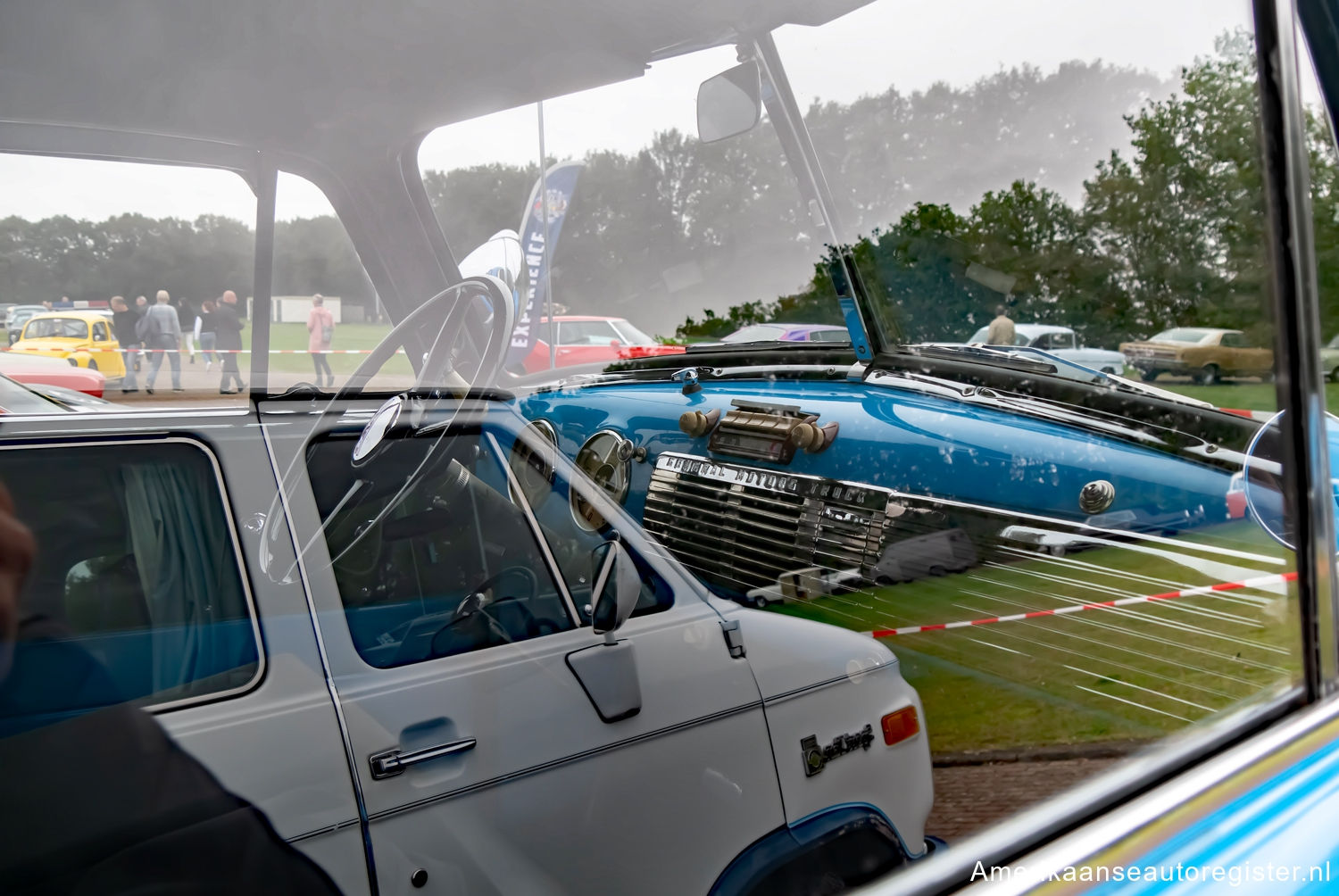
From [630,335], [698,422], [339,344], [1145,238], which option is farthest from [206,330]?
[1145,238]

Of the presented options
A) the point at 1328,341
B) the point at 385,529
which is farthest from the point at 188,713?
the point at 1328,341

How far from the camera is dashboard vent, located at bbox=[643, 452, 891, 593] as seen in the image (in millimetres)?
1086

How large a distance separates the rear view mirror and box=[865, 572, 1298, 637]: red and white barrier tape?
64 cm

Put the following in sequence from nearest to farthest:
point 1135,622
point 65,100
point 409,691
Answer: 1. point 65,100
2. point 409,691
3. point 1135,622

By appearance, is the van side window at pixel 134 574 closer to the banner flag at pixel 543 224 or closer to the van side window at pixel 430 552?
the van side window at pixel 430 552

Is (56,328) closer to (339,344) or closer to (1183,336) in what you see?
(339,344)

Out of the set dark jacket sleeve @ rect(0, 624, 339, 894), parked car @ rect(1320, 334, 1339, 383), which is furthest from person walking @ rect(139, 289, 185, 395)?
parked car @ rect(1320, 334, 1339, 383)

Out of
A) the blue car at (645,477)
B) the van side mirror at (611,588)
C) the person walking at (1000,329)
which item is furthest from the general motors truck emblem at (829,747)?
the person walking at (1000,329)

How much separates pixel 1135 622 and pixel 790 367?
23.4 inches

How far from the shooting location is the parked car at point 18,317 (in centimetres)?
75

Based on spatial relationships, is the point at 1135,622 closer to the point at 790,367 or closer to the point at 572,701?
the point at 790,367

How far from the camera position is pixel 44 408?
851 millimetres

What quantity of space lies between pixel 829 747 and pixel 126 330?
2.70 ft

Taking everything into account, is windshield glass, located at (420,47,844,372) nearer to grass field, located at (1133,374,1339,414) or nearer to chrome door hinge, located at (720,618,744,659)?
chrome door hinge, located at (720,618,744,659)
